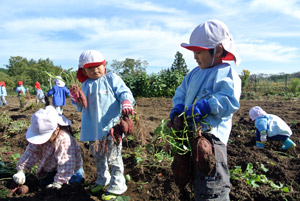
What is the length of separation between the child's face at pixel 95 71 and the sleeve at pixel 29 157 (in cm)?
111

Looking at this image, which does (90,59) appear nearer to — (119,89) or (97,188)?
(119,89)

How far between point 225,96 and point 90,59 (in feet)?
5.13

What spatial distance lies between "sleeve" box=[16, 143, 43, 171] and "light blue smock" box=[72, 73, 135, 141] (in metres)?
0.67

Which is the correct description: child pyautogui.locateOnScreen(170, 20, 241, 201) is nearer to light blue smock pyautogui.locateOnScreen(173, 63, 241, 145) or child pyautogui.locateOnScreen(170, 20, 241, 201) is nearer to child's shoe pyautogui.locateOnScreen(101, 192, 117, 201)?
light blue smock pyautogui.locateOnScreen(173, 63, 241, 145)

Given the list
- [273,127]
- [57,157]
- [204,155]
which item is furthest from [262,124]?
[57,157]

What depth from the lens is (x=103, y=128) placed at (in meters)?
2.63

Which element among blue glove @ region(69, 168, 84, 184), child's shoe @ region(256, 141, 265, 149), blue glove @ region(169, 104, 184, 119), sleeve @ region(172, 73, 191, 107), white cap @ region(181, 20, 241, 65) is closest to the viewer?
white cap @ region(181, 20, 241, 65)

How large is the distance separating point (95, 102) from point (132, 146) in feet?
5.80

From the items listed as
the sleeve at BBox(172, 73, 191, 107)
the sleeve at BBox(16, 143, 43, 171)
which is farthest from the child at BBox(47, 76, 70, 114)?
the sleeve at BBox(172, 73, 191, 107)

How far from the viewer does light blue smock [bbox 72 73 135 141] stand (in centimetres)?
264

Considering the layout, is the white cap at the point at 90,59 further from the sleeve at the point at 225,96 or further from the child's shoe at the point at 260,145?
the child's shoe at the point at 260,145

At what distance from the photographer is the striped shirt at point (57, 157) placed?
2.75m

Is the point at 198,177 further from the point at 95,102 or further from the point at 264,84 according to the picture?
the point at 264,84

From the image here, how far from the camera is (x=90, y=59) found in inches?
102
